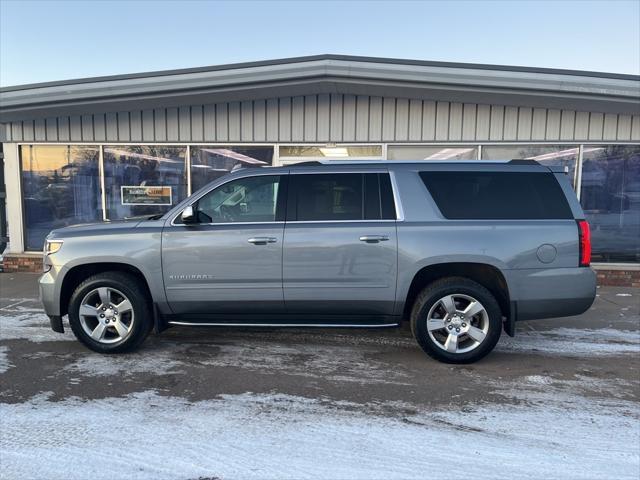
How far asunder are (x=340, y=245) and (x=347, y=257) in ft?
0.44

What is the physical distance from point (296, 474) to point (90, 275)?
3.19 meters

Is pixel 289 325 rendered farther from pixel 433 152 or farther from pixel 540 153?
pixel 540 153

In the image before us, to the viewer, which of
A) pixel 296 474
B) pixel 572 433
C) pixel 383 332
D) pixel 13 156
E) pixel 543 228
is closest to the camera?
pixel 296 474

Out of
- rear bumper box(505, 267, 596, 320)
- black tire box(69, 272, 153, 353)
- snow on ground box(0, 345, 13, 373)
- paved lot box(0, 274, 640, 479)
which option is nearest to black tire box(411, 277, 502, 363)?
paved lot box(0, 274, 640, 479)

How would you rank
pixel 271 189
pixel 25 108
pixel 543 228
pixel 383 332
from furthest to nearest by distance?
pixel 25 108 < pixel 383 332 < pixel 271 189 < pixel 543 228

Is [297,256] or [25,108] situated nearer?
[297,256]

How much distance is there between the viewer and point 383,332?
5.57 meters

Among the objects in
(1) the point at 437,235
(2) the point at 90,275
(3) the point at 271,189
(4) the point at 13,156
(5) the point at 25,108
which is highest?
(5) the point at 25,108

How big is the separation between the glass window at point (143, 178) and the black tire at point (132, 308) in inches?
193

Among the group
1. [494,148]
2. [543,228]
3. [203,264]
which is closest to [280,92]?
[494,148]

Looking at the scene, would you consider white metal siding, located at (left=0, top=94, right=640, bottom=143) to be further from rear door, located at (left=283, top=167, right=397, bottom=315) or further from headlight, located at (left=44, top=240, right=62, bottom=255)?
headlight, located at (left=44, top=240, right=62, bottom=255)

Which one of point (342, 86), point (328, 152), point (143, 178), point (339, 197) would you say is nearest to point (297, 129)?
point (328, 152)

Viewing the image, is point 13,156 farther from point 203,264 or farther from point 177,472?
point 177,472

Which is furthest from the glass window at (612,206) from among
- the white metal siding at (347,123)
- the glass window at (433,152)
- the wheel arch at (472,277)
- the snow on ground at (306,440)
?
the snow on ground at (306,440)
